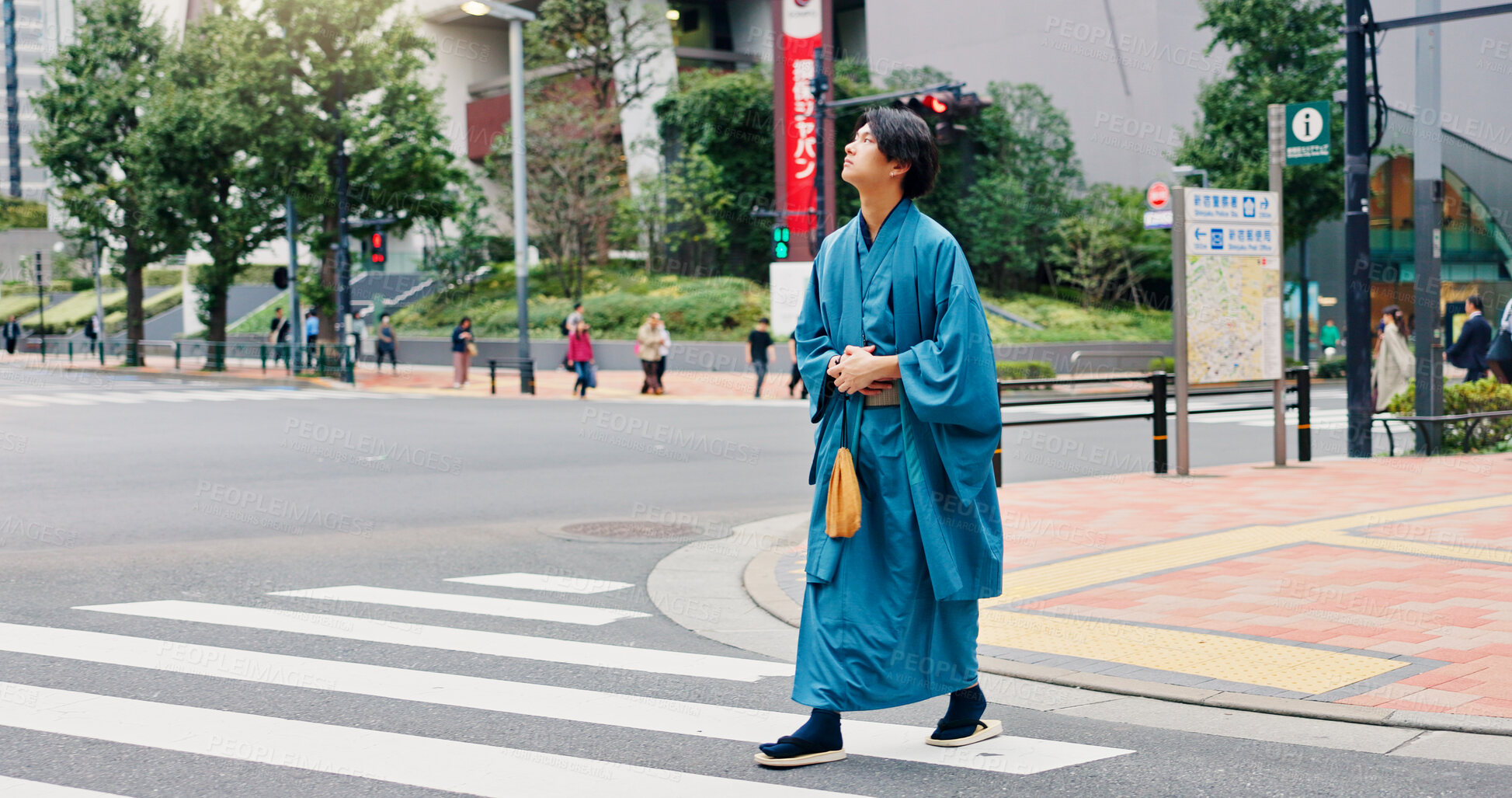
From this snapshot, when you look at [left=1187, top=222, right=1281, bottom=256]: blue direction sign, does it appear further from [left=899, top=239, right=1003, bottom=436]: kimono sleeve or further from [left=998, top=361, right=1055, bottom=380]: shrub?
[left=998, top=361, right=1055, bottom=380]: shrub

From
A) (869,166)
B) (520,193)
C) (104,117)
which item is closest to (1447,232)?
(520,193)

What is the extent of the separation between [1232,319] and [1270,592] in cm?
613

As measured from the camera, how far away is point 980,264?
42.3m

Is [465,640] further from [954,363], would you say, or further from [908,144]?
[908,144]

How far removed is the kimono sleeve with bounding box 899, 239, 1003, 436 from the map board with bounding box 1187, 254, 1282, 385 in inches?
329

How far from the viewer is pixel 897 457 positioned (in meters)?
4.01

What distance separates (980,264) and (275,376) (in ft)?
69.0

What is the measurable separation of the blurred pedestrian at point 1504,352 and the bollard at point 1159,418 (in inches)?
317

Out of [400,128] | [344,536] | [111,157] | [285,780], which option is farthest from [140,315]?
[285,780]

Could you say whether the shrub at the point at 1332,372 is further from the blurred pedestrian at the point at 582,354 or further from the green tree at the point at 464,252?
the green tree at the point at 464,252

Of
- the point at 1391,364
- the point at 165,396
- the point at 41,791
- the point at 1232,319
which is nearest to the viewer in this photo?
the point at 41,791

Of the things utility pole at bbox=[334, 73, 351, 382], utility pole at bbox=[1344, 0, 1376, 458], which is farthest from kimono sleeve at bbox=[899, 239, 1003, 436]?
utility pole at bbox=[334, 73, 351, 382]

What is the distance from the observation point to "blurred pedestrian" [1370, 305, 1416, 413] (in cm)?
1706

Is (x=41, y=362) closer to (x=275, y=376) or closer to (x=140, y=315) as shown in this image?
(x=140, y=315)
